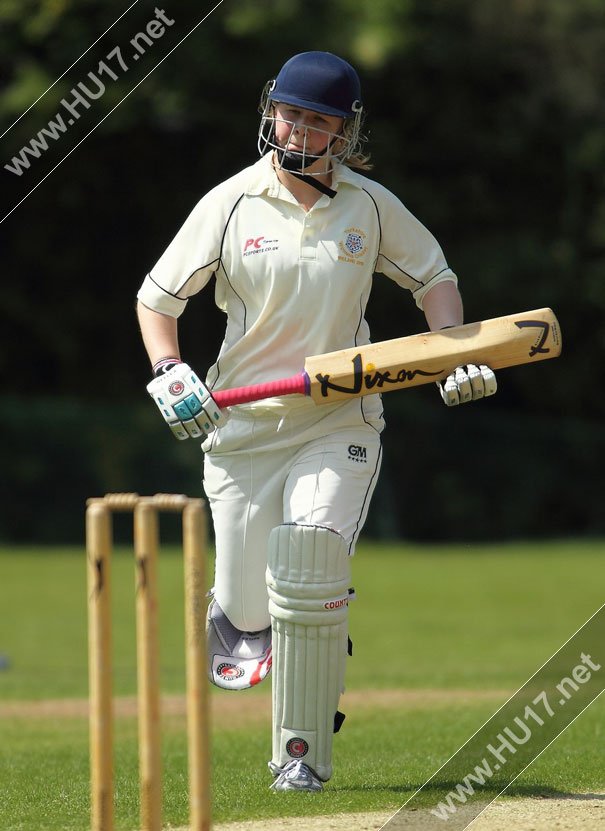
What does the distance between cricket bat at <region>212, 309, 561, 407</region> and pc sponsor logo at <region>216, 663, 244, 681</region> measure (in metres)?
0.80

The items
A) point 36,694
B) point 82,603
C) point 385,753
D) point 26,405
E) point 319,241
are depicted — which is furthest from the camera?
point 26,405

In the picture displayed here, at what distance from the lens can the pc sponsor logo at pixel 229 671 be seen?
4055 mm

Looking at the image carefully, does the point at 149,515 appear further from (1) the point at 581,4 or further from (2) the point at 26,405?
(1) the point at 581,4

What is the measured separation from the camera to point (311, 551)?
3627 millimetres

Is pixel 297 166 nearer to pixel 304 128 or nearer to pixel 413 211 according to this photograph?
pixel 304 128

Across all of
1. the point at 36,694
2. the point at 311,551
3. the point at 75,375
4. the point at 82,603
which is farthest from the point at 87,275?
the point at 311,551

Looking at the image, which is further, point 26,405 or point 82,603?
point 26,405

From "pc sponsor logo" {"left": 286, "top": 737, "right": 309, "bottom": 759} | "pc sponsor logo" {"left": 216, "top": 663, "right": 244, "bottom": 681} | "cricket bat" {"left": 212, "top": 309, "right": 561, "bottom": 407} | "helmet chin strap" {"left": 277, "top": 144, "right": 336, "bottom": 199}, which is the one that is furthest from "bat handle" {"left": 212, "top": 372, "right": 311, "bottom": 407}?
"pc sponsor logo" {"left": 286, "top": 737, "right": 309, "bottom": 759}

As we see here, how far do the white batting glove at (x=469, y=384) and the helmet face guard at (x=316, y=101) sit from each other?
0.67 metres

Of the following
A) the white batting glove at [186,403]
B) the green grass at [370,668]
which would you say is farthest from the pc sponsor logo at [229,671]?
the white batting glove at [186,403]

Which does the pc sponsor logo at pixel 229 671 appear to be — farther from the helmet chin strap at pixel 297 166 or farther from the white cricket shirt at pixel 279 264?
the helmet chin strap at pixel 297 166

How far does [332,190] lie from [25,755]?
7.64ft

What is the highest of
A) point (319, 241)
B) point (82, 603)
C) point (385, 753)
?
point (319, 241)
